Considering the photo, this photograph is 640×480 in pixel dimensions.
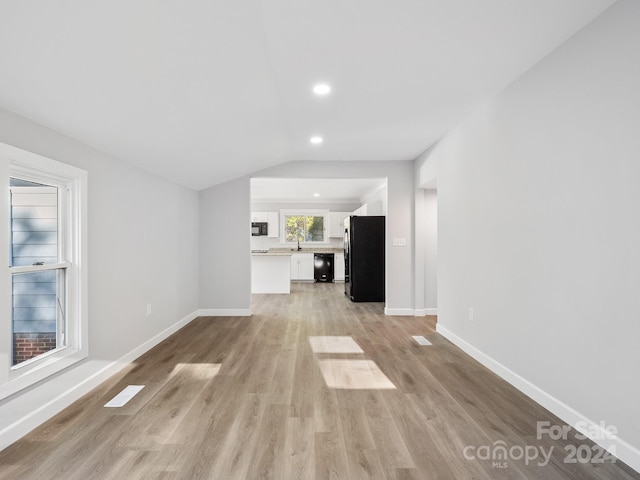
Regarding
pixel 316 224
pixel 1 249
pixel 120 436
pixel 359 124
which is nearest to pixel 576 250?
pixel 359 124

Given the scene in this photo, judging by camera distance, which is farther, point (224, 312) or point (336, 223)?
point (336, 223)

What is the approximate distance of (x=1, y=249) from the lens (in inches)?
73.2

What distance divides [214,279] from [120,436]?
3.38 m

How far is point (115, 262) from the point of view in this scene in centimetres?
304

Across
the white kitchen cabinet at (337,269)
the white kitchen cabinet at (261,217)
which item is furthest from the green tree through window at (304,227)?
the white kitchen cabinet at (337,269)

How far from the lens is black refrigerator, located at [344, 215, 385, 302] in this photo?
642cm

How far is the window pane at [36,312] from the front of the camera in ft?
7.05

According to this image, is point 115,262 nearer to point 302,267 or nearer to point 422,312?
point 422,312

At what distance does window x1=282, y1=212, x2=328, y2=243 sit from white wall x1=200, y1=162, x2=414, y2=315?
4.81 metres

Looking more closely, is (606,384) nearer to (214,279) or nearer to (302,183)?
(214,279)

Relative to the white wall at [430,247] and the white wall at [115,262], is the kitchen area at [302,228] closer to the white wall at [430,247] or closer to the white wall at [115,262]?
the white wall at [430,247]

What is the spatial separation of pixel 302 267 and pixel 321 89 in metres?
7.03

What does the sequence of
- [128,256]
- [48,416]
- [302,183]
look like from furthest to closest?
[302,183], [128,256], [48,416]

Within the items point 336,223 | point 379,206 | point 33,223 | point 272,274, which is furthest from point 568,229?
point 336,223
